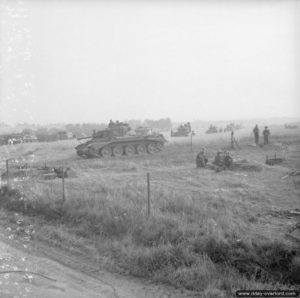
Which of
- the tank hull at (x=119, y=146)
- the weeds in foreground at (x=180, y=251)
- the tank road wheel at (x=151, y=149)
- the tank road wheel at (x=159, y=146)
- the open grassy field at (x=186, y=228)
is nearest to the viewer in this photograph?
the weeds in foreground at (x=180, y=251)

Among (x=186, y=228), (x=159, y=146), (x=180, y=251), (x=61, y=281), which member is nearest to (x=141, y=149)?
(x=159, y=146)

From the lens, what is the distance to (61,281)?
5895mm

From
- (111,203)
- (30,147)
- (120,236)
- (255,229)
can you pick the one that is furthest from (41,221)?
(30,147)

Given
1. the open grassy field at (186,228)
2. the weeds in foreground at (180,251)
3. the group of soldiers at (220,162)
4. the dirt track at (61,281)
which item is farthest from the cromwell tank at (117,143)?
the dirt track at (61,281)

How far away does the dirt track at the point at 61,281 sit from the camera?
18.0 ft

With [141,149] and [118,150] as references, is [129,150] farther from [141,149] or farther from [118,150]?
[141,149]

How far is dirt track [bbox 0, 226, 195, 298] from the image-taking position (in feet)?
18.0

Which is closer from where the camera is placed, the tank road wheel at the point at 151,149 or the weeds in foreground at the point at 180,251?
the weeds in foreground at the point at 180,251

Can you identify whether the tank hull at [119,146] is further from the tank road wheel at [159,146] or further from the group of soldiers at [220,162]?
the group of soldiers at [220,162]

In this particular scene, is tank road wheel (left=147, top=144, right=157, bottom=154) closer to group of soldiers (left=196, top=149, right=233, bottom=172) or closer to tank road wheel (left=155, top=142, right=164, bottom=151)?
tank road wheel (left=155, top=142, right=164, bottom=151)

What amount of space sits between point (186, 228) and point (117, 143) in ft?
55.1

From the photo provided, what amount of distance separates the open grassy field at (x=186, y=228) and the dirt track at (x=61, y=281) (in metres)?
0.34

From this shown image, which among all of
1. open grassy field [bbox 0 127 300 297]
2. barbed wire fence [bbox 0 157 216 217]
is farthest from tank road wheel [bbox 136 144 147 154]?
open grassy field [bbox 0 127 300 297]

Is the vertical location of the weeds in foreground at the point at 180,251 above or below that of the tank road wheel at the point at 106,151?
below
